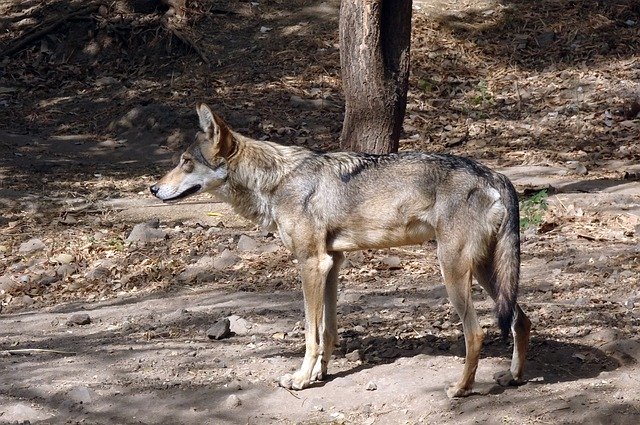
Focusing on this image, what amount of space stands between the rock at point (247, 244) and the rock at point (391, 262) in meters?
1.39

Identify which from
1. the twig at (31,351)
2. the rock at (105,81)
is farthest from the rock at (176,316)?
the rock at (105,81)

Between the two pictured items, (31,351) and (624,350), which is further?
(31,351)

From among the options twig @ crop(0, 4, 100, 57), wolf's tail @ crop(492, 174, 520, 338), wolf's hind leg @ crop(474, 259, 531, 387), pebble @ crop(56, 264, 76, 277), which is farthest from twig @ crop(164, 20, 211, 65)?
wolf's tail @ crop(492, 174, 520, 338)

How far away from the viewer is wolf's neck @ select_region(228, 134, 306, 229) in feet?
21.8

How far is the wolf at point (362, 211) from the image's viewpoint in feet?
19.8

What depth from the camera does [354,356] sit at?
7016 mm

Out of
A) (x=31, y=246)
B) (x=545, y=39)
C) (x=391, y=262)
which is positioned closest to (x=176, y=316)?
(x=391, y=262)

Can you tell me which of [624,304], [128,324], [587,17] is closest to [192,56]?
[587,17]

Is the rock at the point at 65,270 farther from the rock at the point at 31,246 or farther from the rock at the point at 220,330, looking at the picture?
the rock at the point at 220,330

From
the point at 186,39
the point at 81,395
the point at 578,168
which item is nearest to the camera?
the point at 81,395

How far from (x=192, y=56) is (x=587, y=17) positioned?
22.9 ft

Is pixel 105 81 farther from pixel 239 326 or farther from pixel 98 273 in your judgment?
pixel 239 326

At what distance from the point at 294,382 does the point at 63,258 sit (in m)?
4.33

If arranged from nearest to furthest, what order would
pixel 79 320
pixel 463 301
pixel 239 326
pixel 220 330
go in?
pixel 463 301 < pixel 220 330 < pixel 239 326 < pixel 79 320
